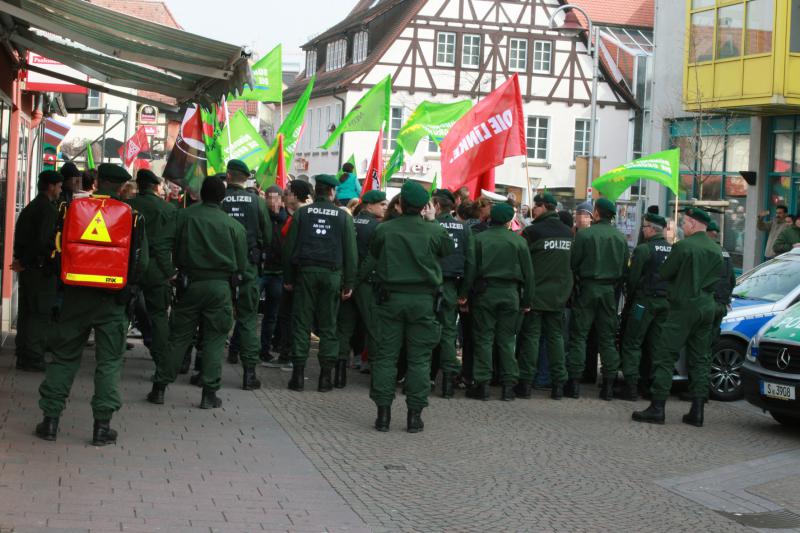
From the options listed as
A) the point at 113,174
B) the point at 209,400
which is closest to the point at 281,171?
the point at 209,400

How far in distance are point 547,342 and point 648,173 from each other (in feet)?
12.8

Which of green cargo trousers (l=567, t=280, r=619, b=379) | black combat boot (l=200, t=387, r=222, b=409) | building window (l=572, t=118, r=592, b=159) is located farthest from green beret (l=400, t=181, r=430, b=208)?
building window (l=572, t=118, r=592, b=159)

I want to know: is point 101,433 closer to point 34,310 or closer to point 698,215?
point 34,310

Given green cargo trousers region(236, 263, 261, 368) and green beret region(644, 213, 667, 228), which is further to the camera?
green beret region(644, 213, 667, 228)

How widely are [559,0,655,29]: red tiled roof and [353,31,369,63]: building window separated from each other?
9.42 m

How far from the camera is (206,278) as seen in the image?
10133mm

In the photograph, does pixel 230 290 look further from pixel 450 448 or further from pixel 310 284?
pixel 450 448

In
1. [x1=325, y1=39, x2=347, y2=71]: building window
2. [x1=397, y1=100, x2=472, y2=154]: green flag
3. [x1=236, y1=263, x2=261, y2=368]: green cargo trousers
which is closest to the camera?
[x1=236, y1=263, x2=261, y2=368]: green cargo trousers

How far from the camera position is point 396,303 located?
9930 mm

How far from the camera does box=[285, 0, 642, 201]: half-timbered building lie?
5138 cm

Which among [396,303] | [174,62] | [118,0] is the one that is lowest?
[396,303]

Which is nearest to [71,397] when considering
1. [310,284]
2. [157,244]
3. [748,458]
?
[157,244]

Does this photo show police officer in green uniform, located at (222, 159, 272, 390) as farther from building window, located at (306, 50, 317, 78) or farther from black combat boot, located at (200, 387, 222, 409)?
building window, located at (306, 50, 317, 78)

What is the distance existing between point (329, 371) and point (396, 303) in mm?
2038
